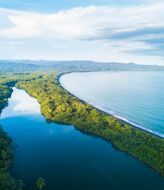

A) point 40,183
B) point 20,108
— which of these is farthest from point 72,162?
point 20,108

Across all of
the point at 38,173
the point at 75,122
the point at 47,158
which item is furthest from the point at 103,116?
the point at 38,173

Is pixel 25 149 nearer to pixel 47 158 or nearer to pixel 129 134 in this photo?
pixel 47 158

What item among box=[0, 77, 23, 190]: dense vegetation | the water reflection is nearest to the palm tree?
box=[0, 77, 23, 190]: dense vegetation

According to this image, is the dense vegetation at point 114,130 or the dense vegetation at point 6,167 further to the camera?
the dense vegetation at point 114,130

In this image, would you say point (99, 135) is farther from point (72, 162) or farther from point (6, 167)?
point (6, 167)

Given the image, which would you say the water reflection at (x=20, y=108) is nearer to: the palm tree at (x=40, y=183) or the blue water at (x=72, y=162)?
the blue water at (x=72, y=162)

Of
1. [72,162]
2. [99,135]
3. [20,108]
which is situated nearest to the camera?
[72,162]

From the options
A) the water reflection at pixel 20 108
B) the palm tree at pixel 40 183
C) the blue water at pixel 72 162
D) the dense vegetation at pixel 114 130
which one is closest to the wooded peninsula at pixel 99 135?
the dense vegetation at pixel 114 130

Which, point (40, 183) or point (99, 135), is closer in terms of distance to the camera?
point (40, 183)

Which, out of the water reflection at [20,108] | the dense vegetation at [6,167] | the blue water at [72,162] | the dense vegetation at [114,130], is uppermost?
the dense vegetation at [6,167]

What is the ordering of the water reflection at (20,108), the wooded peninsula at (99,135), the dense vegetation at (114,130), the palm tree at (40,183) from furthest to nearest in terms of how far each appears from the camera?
the water reflection at (20,108)
the dense vegetation at (114,130)
the wooded peninsula at (99,135)
the palm tree at (40,183)
